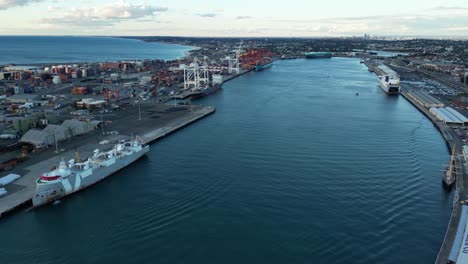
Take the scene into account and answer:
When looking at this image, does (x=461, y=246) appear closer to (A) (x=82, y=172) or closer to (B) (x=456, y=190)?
(B) (x=456, y=190)

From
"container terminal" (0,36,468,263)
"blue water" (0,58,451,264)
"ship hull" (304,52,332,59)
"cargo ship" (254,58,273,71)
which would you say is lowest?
"blue water" (0,58,451,264)

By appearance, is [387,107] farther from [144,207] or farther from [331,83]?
[144,207]

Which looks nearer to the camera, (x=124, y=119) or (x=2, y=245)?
(x=2, y=245)

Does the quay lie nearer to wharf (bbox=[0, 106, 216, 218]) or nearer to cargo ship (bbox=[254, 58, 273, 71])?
wharf (bbox=[0, 106, 216, 218])

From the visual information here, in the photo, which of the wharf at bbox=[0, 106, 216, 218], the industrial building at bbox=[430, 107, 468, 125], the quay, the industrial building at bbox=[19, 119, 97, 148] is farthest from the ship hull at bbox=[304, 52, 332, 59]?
the industrial building at bbox=[19, 119, 97, 148]

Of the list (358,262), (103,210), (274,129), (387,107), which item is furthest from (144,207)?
(387,107)

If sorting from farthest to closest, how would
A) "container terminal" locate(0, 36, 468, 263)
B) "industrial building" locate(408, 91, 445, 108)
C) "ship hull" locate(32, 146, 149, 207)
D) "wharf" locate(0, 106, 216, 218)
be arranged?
"industrial building" locate(408, 91, 445, 108) → "container terminal" locate(0, 36, 468, 263) → "ship hull" locate(32, 146, 149, 207) → "wharf" locate(0, 106, 216, 218)
